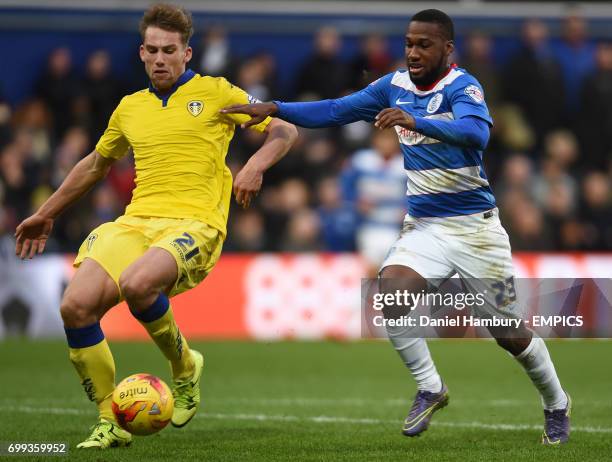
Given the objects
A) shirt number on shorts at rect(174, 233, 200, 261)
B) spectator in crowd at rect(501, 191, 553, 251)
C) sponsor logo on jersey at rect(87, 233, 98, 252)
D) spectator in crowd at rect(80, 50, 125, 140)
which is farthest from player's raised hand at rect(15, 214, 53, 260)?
spectator in crowd at rect(501, 191, 553, 251)

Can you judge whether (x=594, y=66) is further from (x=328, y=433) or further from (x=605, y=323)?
(x=328, y=433)

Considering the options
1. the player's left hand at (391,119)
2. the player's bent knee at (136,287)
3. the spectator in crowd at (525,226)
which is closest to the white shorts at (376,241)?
the spectator in crowd at (525,226)

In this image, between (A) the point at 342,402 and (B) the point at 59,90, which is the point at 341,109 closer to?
(A) the point at 342,402

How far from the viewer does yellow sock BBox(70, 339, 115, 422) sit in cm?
723

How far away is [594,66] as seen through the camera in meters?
17.9

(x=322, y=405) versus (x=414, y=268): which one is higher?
(x=414, y=268)

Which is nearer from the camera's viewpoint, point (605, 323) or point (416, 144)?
point (416, 144)

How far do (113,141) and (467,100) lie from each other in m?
2.34

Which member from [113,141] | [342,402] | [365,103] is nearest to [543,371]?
[365,103]

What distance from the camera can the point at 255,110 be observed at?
730 cm

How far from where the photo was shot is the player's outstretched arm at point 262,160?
7.03 meters

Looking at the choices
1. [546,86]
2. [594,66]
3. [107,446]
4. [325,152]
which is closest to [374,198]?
[325,152]

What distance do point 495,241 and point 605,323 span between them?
24.9ft

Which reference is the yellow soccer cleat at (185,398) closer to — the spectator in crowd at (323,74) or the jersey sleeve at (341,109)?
the jersey sleeve at (341,109)
